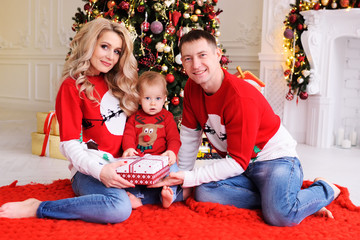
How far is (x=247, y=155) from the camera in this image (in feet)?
5.54

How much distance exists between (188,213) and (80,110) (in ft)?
2.34

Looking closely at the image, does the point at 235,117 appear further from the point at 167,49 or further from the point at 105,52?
the point at 167,49

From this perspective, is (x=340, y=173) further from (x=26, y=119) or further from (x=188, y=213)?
(x=26, y=119)

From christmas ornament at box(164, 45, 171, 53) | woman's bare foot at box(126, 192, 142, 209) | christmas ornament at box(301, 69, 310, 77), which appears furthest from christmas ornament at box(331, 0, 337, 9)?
woman's bare foot at box(126, 192, 142, 209)

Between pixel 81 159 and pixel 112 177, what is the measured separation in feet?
0.57

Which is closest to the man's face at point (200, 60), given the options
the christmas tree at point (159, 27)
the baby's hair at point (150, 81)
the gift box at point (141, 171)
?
the baby's hair at point (150, 81)

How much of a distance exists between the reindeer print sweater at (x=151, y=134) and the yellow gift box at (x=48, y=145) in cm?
141

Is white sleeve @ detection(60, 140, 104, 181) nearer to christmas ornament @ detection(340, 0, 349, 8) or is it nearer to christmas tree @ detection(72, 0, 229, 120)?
christmas tree @ detection(72, 0, 229, 120)

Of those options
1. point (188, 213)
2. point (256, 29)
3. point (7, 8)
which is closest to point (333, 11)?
point (256, 29)

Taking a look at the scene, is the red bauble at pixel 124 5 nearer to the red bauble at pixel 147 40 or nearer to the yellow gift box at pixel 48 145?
the red bauble at pixel 147 40

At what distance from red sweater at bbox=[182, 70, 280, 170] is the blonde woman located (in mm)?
369

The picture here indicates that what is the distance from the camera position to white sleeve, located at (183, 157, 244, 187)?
1703mm

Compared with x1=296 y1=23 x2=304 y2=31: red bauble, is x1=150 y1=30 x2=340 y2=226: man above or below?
below

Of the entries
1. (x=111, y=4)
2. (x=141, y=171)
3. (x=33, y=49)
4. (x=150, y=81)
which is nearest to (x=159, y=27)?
(x=111, y=4)
